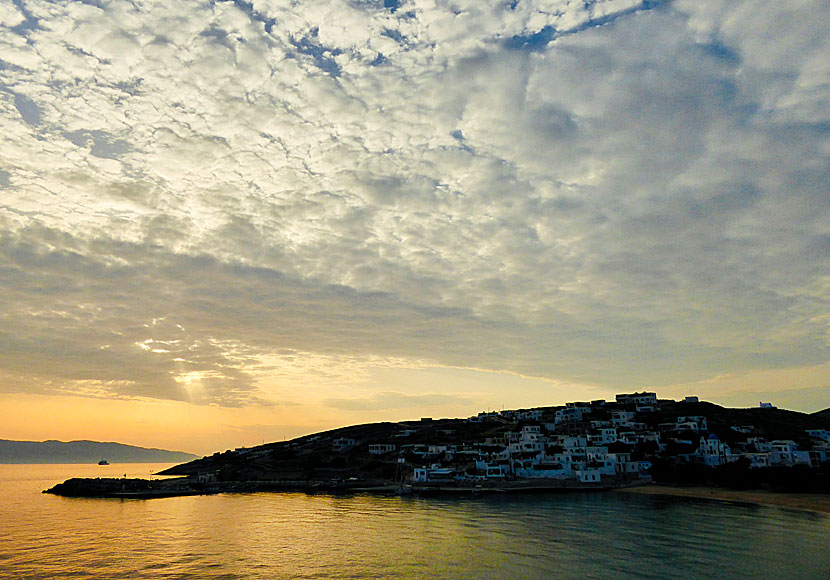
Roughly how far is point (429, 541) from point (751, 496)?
75711 mm

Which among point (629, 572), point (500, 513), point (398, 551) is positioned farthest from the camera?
point (500, 513)

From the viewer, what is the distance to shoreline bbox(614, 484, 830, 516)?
313ft

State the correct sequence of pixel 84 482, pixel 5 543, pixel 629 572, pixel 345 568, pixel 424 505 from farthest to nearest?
1. pixel 84 482
2. pixel 424 505
3. pixel 5 543
4. pixel 345 568
5. pixel 629 572

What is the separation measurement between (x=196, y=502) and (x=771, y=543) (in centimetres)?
10667

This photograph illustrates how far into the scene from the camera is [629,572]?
5262cm

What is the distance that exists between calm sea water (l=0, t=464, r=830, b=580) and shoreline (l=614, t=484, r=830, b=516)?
6.75m

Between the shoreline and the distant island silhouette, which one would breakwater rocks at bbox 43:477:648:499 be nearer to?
the distant island silhouette

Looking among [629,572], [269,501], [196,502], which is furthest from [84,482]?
[629,572]

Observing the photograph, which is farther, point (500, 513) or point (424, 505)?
point (424, 505)

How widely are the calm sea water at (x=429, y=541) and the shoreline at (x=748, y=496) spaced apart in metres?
6.75

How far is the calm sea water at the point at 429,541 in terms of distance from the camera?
5494 centimetres

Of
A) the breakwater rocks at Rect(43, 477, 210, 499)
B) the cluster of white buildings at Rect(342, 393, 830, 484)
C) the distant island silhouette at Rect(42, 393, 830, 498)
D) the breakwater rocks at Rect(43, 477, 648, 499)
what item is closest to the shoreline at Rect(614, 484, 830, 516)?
the distant island silhouette at Rect(42, 393, 830, 498)

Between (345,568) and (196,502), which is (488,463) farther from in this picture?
(345,568)

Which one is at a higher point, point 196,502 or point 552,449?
point 552,449
